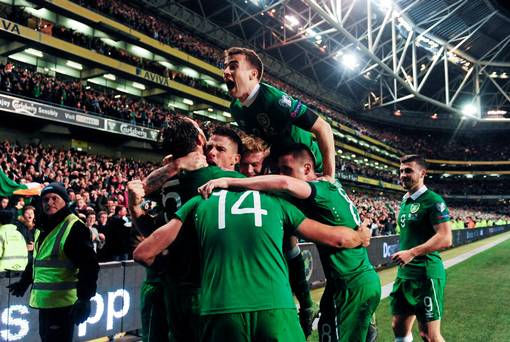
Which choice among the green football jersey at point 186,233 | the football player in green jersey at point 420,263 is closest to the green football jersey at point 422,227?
the football player in green jersey at point 420,263

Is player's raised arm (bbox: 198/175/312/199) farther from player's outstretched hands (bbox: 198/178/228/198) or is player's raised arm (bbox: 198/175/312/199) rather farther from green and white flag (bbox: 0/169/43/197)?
green and white flag (bbox: 0/169/43/197)

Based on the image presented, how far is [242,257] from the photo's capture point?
2.10 metres

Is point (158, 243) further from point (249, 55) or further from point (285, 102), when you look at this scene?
point (249, 55)

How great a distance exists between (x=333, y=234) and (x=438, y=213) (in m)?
2.39

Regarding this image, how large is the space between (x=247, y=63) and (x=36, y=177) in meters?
12.8

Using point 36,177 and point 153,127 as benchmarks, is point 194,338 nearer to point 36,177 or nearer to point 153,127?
point 36,177

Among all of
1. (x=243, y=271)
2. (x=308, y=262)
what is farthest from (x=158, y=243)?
(x=308, y=262)

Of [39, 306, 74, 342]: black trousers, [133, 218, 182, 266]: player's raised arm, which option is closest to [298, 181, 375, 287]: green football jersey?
[133, 218, 182, 266]: player's raised arm

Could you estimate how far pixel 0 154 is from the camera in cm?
1539

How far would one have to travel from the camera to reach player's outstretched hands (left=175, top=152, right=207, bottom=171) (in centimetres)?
284

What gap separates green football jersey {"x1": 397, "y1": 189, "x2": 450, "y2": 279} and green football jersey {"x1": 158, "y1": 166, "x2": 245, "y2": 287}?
2682 millimetres

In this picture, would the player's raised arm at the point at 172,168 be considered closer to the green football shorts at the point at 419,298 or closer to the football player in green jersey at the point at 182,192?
the football player in green jersey at the point at 182,192

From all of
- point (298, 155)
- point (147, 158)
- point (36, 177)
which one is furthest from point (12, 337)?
point (147, 158)

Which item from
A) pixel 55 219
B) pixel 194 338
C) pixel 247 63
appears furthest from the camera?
pixel 55 219
